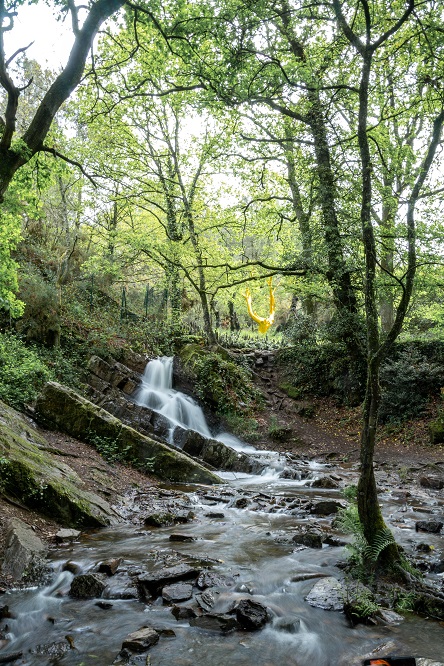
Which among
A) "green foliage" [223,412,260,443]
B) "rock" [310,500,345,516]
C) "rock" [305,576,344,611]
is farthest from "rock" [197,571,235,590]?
"green foliage" [223,412,260,443]

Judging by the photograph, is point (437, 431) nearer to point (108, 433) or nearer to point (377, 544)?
point (377, 544)

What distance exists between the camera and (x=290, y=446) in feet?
48.3

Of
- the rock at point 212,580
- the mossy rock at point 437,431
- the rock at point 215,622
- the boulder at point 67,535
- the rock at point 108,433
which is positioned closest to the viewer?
the rock at point 215,622

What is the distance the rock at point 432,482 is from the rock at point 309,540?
4.87 metres

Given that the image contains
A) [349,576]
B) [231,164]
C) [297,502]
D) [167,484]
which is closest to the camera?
[349,576]

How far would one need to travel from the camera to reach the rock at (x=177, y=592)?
397 cm

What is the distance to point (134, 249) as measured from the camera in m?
18.4

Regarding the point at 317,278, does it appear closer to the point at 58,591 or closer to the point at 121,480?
the point at 121,480

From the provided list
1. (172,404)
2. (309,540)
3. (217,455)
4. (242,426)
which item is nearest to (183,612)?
(309,540)

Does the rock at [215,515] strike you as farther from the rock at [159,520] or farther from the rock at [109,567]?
the rock at [109,567]

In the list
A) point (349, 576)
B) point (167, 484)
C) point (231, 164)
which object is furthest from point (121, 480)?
point (231, 164)

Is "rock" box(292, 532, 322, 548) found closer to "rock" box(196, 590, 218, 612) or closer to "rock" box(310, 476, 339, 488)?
"rock" box(196, 590, 218, 612)

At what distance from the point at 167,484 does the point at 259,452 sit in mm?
5312

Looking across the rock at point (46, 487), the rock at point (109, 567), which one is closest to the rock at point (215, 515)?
the rock at point (46, 487)
